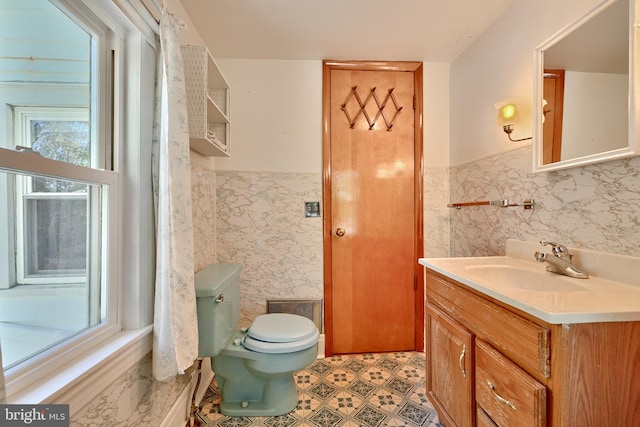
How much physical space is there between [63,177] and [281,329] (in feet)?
3.78

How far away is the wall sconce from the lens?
1368 millimetres

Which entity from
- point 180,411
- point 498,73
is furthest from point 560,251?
point 180,411

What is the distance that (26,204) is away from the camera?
0.70 metres

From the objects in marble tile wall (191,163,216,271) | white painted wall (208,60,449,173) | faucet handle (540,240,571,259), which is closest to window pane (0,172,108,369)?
marble tile wall (191,163,216,271)

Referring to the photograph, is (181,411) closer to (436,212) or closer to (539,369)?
(539,369)

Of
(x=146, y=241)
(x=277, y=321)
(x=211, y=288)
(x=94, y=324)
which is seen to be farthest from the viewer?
(x=277, y=321)

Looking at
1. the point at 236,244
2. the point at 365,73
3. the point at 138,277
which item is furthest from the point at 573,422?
the point at 365,73

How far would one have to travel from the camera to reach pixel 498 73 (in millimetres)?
1537

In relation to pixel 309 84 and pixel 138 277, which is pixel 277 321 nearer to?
pixel 138 277

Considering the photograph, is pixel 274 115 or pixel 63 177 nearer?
pixel 63 177

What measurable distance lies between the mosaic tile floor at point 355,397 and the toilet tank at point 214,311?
436 mm

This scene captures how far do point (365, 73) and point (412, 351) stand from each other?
2.18m

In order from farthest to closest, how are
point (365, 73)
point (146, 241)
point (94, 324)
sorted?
point (365, 73) < point (146, 241) < point (94, 324)

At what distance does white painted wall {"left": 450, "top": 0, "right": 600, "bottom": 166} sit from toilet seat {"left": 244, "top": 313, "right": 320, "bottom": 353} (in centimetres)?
151
